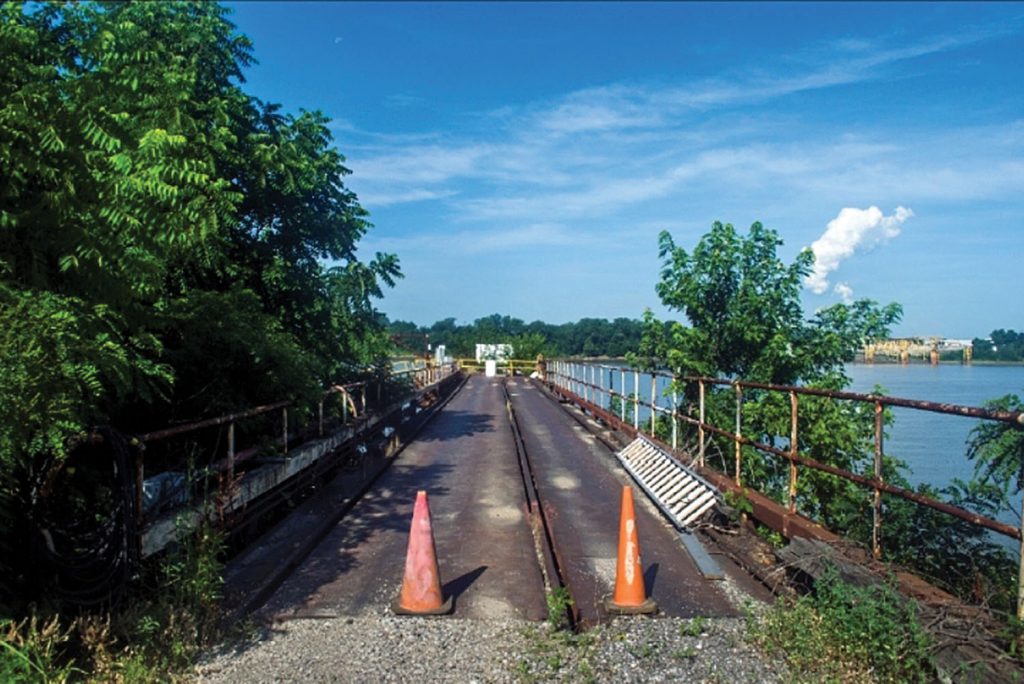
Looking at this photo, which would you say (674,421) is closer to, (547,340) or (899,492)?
(899,492)

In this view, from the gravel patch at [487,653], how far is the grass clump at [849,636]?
0.57ft

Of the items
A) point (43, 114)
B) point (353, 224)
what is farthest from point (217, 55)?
point (43, 114)

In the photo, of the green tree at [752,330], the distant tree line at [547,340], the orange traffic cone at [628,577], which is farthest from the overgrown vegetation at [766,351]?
the distant tree line at [547,340]

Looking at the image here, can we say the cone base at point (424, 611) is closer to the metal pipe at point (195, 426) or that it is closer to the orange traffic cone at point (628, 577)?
the orange traffic cone at point (628, 577)

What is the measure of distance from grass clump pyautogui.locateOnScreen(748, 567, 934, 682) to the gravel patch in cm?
17

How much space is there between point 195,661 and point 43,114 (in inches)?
149

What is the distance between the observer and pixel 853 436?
12188mm

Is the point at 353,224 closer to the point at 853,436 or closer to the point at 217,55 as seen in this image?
the point at 217,55

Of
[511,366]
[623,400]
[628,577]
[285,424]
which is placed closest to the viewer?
[628,577]

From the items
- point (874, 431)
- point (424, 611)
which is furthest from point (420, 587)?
point (874, 431)

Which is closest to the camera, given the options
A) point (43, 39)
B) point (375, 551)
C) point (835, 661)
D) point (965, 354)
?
point (835, 661)

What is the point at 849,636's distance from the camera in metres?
4.74

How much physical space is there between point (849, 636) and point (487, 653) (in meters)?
2.25

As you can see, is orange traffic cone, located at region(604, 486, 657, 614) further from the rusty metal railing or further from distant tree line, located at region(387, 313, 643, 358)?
distant tree line, located at region(387, 313, 643, 358)
